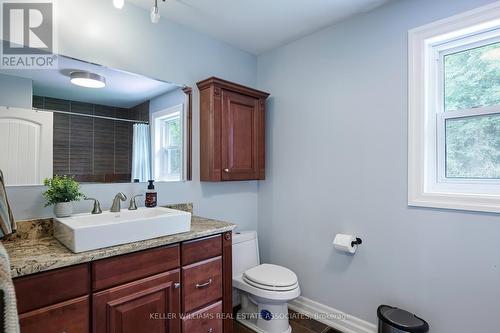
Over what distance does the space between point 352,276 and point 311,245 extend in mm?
382

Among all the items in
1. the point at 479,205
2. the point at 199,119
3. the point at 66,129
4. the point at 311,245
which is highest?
the point at 199,119

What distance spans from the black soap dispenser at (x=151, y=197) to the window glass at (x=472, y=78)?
1979 millimetres

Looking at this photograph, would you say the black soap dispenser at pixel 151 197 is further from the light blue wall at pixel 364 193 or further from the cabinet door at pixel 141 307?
the light blue wall at pixel 364 193

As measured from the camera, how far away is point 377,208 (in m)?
1.83

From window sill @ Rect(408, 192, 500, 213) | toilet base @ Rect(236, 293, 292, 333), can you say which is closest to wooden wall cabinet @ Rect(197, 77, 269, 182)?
toilet base @ Rect(236, 293, 292, 333)

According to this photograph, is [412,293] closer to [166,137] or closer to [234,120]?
[234,120]

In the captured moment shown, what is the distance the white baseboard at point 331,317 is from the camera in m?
1.86

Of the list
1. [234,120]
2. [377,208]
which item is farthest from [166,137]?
[377,208]

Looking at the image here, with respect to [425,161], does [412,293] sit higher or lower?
lower

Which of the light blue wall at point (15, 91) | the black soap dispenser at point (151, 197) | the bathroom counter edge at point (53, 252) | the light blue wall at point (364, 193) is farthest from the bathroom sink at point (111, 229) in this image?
the light blue wall at point (364, 193)

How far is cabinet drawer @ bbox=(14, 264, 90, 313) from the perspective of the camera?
3.20 feet

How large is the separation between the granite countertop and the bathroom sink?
0.03 meters

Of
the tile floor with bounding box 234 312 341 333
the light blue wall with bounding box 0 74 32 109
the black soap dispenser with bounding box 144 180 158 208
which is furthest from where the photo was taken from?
the tile floor with bounding box 234 312 341 333

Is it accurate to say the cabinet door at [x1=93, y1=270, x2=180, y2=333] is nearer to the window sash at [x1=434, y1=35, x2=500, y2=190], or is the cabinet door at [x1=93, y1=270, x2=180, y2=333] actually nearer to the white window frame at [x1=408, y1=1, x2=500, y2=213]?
the white window frame at [x1=408, y1=1, x2=500, y2=213]
